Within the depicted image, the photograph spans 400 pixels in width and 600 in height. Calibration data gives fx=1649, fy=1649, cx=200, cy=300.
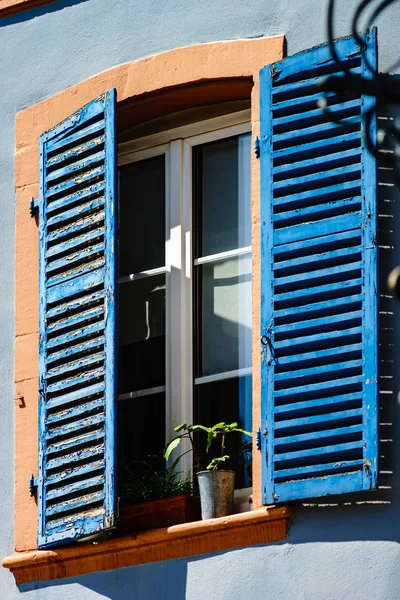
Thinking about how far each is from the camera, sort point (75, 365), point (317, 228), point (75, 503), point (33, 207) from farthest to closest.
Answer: point (33, 207)
point (75, 365)
point (75, 503)
point (317, 228)

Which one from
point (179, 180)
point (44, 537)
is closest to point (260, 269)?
point (179, 180)

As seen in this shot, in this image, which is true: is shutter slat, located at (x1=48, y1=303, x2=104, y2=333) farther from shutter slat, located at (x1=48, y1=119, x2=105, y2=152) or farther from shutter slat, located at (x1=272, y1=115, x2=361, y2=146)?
shutter slat, located at (x1=272, y1=115, x2=361, y2=146)

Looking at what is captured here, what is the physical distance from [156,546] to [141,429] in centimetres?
80

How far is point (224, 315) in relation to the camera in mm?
7047

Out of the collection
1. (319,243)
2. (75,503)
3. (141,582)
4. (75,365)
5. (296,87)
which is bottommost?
(141,582)

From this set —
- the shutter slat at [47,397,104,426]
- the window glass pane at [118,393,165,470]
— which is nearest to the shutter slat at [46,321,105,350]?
the shutter slat at [47,397,104,426]

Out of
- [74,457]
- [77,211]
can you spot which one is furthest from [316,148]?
[74,457]

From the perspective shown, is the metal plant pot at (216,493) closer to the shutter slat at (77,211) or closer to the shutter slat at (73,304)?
the shutter slat at (73,304)

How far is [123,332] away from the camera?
289 inches

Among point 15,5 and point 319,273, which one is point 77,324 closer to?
point 319,273

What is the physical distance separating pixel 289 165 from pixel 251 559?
156 cm

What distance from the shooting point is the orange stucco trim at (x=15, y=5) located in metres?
7.76

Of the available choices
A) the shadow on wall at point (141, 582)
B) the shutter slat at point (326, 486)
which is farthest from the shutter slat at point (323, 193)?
the shadow on wall at point (141, 582)

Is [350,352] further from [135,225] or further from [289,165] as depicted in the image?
[135,225]
